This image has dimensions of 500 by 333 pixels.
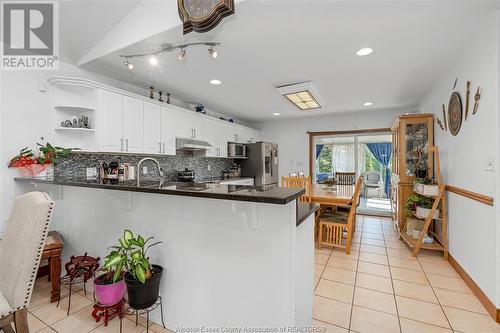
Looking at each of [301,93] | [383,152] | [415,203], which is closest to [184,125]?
[301,93]

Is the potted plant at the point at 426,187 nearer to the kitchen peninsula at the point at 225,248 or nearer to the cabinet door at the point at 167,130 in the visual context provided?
the kitchen peninsula at the point at 225,248

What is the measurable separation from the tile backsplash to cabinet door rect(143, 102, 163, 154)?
0.36m

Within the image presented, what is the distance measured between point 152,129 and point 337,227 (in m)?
2.94

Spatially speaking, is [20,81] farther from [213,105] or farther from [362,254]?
[362,254]

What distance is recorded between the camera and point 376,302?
2.00m

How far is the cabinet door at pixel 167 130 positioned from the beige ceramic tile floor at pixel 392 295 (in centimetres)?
265

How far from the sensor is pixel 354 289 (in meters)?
2.21

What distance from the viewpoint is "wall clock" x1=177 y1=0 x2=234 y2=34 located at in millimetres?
1533

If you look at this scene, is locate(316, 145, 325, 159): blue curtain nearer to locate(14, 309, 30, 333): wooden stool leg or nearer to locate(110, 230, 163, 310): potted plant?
locate(110, 230, 163, 310): potted plant

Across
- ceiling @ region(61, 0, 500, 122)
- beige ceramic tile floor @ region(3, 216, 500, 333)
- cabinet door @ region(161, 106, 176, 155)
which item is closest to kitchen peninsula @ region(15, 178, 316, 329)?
beige ceramic tile floor @ region(3, 216, 500, 333)

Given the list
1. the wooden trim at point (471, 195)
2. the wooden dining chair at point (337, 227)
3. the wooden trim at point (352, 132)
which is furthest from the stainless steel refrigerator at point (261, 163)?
the wooden trim at point (471, 195)

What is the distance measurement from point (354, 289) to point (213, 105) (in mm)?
3720

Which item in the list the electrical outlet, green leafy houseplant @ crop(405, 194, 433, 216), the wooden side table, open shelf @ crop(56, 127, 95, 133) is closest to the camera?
the wooden side table

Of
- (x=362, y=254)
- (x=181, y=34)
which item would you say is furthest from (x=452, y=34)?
(x=362, y=254)
